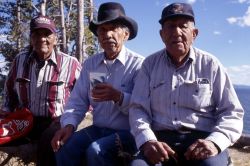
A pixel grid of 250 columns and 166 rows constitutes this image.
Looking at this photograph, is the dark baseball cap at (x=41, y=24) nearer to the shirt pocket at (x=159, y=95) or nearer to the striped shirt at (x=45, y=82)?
the striped shirt at (x=45, y=82)

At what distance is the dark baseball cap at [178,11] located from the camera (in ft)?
10.6

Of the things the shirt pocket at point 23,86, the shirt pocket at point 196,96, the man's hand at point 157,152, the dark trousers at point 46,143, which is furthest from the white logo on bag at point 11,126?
the shirt pocket at point 196,96

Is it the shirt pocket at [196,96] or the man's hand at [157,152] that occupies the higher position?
the shirt pocket at [196,96]

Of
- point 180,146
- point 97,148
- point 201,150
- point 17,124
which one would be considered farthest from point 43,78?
point 201,150

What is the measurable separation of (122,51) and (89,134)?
0.88 metres

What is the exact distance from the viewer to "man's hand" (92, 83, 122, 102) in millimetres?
3449

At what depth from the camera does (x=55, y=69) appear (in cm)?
451

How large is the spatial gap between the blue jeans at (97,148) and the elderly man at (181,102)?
0.66 ft

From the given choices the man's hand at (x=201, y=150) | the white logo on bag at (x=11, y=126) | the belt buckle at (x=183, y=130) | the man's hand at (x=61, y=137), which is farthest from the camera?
the white logo on bag at (x=11, y=126)

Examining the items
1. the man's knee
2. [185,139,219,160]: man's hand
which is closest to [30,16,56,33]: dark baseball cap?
the man's knee

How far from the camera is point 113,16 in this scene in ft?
12.3

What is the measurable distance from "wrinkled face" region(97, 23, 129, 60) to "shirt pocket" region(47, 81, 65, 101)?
90 centimetres

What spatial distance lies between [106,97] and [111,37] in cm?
62

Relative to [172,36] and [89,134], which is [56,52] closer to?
[89,134]
